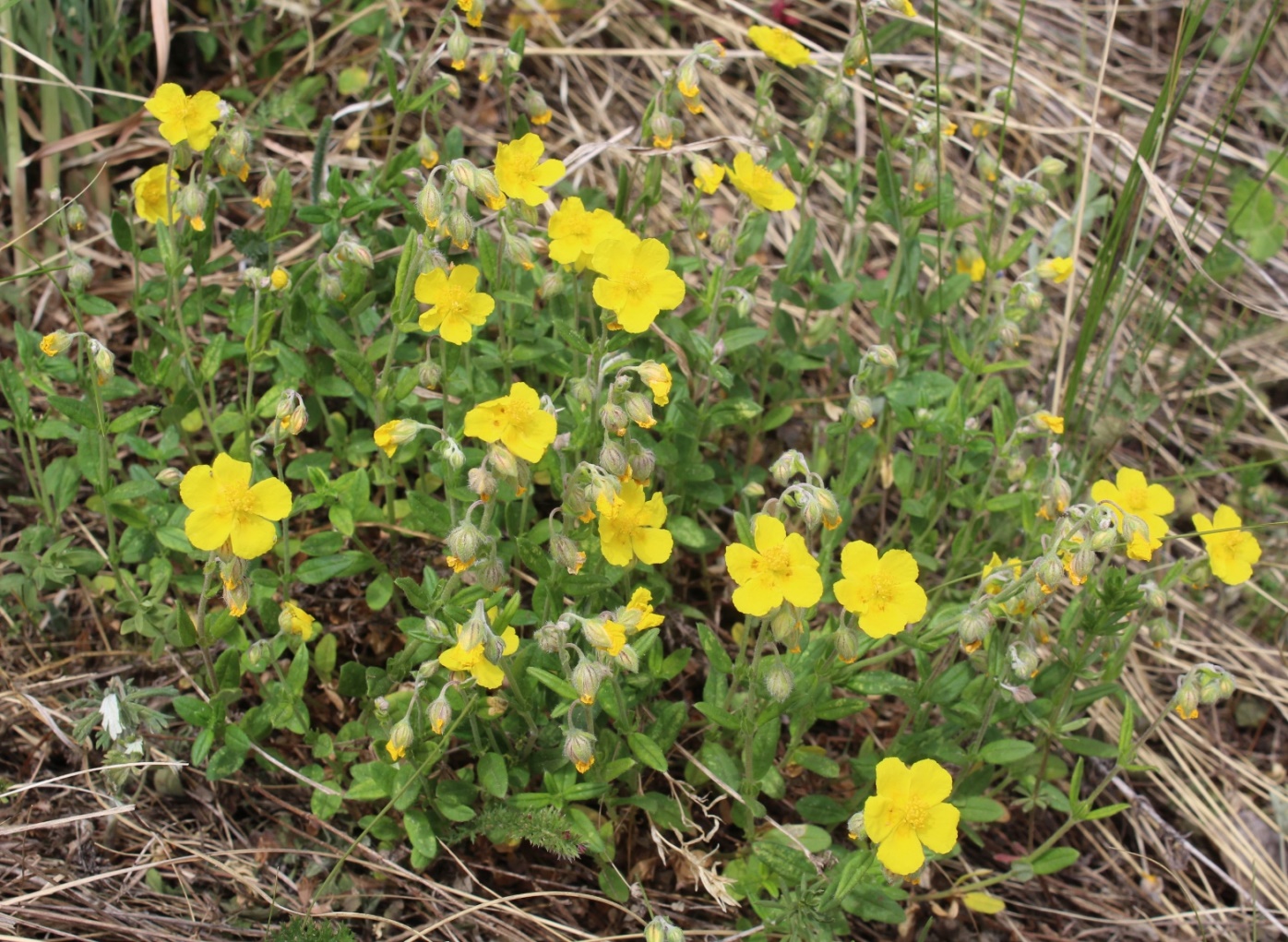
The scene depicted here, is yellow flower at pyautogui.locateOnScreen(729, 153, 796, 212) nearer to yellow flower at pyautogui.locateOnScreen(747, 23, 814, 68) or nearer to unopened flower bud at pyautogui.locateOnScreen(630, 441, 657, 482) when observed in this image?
yellow flower at pyautogui.locateOnScreen(747, 23, 814, 68)

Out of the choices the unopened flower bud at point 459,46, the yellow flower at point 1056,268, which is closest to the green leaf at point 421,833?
the unopened flower bud at point 459,46

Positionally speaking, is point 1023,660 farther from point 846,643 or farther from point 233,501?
point 233,501

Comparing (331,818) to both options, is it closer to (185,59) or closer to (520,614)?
(520,614)

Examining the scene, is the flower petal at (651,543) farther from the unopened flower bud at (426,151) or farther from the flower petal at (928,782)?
the unopened flower bud at (426,151)

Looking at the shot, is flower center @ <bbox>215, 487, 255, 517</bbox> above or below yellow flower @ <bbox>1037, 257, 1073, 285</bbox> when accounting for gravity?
below

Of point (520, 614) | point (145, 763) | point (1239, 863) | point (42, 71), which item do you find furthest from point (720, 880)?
point (42, 71)

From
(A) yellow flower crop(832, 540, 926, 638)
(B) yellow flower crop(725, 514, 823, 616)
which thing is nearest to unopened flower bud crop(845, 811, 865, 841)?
(A) yellow flower crop(832, 540, 926, 638)
